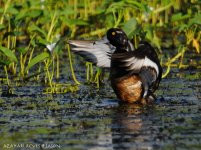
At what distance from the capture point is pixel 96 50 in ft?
35.3

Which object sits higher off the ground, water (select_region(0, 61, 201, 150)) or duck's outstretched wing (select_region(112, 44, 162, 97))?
duck's outstretched wing (select_region(112, 44, 162, 97))

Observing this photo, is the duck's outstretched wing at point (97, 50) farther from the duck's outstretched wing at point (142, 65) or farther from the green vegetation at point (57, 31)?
the duck's outstretched wing at point (142, 65)

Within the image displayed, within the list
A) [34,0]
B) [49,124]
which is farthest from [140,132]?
[34,0]

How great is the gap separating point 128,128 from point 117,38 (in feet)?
6.78

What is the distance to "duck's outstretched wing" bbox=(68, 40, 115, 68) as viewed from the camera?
10.7m

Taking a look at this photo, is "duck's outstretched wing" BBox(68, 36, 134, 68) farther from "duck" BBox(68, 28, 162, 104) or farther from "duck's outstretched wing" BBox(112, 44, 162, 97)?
"duck's outstretched wing" BBox(112, 44, 162, 97)

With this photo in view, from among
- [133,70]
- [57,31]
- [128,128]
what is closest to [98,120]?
[128,128]

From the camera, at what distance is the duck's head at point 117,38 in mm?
10117

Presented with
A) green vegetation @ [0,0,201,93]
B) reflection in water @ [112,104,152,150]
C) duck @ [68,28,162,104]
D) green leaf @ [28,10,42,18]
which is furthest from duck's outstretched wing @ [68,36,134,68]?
green leaf @ [28,10,42,18]

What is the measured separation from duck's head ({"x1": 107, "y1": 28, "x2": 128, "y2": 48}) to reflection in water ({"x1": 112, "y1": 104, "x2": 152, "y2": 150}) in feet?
2.59

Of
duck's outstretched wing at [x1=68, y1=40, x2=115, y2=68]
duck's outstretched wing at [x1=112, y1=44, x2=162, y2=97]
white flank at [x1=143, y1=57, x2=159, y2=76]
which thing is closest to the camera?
duck's outstretched wing at [x1=112, y1=44, x2=162, y2=97]

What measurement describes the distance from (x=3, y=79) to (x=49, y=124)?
3.39 m

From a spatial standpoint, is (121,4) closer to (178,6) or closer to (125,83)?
(125,83)

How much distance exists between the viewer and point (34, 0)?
45.6 ft
